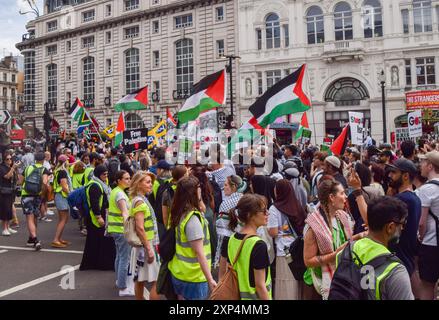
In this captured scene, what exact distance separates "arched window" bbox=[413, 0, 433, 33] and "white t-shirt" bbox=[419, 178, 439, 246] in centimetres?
3191

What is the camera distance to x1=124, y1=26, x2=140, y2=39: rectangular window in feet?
150

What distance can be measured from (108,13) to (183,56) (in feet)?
40.7

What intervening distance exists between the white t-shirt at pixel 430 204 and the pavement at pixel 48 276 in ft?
12.9

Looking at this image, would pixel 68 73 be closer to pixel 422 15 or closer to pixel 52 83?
pixel 52 83

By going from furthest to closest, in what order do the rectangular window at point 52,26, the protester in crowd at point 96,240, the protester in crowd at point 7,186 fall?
1. the rectangular window at point 52,26
2. the protester in crowd at point 7,186
3. the protester in crowd at point 96,240

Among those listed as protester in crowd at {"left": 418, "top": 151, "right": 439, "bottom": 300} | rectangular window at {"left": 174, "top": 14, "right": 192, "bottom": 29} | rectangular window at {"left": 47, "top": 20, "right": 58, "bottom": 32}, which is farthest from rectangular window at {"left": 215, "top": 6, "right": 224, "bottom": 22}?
protester in crowd at {"left": 418, "top": 151, "right": 439, "bottom": 300}

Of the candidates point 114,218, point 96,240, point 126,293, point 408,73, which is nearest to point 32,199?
point 96,240

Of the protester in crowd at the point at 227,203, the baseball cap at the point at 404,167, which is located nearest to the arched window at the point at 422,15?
the protester in crowd at the point at 227,203

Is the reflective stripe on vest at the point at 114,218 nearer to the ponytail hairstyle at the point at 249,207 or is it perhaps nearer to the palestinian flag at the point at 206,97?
the ponytail hairstyle at the point at 249,207

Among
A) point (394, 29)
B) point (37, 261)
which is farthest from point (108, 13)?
point (37, 261)

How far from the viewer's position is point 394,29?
1284 inches

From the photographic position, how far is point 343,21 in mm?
34469

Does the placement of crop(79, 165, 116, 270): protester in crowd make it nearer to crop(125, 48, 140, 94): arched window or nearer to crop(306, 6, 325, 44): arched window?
crop(306, 6, 325, 44): arched window

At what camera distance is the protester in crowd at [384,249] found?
2641mm
